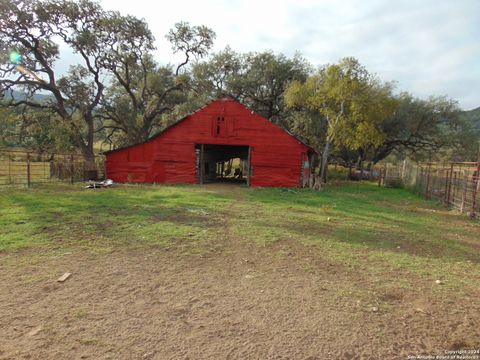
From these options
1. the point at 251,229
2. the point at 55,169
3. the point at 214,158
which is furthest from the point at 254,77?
the point at 251,229

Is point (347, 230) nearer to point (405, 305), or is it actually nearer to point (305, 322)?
point (405, 305)

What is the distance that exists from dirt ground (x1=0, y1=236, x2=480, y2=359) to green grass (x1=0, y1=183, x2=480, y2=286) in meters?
0.98

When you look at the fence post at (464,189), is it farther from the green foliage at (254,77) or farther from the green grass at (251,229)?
the green foliage at (254,77)

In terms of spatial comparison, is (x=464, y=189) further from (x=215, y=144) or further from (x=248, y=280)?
(x=215, y=144)

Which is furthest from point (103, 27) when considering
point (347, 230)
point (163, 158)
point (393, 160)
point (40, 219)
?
point (393, 160)

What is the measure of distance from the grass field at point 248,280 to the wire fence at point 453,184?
8.09 feet

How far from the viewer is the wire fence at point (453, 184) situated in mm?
12508

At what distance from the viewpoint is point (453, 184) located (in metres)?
14.6

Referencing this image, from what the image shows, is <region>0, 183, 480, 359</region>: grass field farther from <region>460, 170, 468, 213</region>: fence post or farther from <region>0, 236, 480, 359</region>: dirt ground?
<region>460, 170, 468, 213</region>: fence post

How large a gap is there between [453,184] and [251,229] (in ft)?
34.5

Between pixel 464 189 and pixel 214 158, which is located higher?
pixel 214 158

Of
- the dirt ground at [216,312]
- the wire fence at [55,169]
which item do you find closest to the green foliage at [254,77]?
the wire fence at [55,169]

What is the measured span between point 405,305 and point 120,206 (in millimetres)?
9486

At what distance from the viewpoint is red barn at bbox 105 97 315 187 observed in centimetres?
2175
